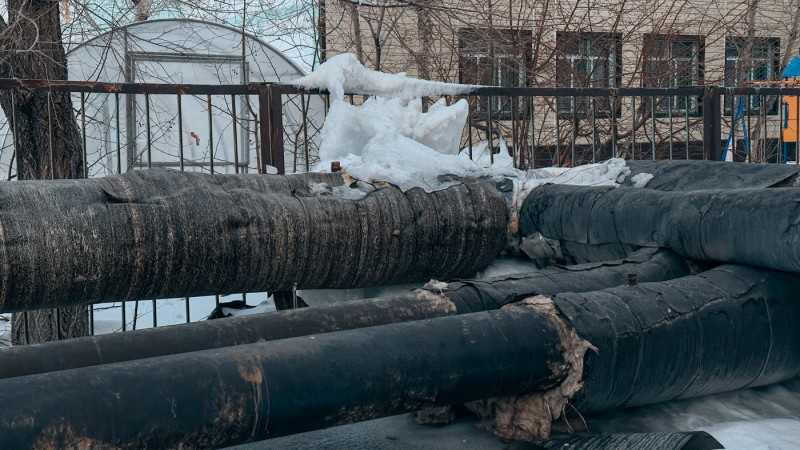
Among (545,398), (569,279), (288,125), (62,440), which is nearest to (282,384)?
(62,440)

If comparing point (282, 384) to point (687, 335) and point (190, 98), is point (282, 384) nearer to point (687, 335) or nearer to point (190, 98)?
point (687, 335)

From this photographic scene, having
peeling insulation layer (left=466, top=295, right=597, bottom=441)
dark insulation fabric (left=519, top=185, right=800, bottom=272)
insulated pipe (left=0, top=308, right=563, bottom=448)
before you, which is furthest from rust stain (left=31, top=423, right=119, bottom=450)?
dark insulation fabric (left=519, top=185, right=800, bottom=272)

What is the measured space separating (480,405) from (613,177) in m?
2.27

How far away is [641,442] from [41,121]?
4.44 m

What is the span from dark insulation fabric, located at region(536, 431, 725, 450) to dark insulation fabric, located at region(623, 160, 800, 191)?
1.39m

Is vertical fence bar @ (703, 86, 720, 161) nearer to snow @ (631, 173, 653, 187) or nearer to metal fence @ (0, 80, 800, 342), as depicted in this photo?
metal fence @ (0, 80, 800, 342)

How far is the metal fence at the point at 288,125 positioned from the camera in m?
4.21

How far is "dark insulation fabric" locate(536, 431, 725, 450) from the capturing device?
1954mm

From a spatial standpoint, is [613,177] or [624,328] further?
[613,177]

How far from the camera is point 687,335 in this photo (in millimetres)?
2307

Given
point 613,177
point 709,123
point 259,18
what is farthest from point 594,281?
point 259,18

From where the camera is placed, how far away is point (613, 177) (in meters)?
4.13

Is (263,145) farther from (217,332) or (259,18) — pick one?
(259,18)

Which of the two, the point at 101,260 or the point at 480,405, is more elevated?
the point at 101,260
